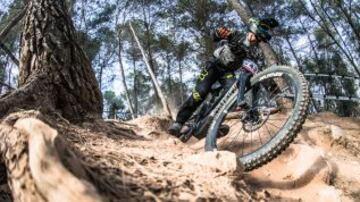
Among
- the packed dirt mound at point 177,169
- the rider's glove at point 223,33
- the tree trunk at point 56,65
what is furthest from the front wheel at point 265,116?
the tree trunk at point 56,65

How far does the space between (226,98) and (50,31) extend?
75.4 inches

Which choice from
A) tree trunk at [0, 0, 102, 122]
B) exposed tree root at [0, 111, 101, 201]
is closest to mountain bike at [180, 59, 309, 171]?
tree trunk at [0, 0, 102, 122]

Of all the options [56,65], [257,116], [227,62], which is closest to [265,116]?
[257,116]

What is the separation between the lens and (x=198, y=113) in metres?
4.67

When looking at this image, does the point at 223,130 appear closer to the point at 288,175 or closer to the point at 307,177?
the point at 288,175

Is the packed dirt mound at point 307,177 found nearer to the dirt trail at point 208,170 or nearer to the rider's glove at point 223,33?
the dirt trail at point 208,170

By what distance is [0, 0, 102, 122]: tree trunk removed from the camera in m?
4.12

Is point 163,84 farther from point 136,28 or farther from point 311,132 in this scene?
point 311,132

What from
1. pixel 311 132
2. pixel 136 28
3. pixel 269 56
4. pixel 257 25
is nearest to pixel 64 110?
pixel 257 25

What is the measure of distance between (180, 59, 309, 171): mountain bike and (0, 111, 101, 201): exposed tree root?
5.21 ft

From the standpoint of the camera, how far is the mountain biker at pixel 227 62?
4.05 meters

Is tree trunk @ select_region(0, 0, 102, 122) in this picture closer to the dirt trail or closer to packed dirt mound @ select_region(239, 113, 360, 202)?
the dirt trail

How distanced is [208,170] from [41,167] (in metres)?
1.34

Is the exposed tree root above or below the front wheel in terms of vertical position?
below
